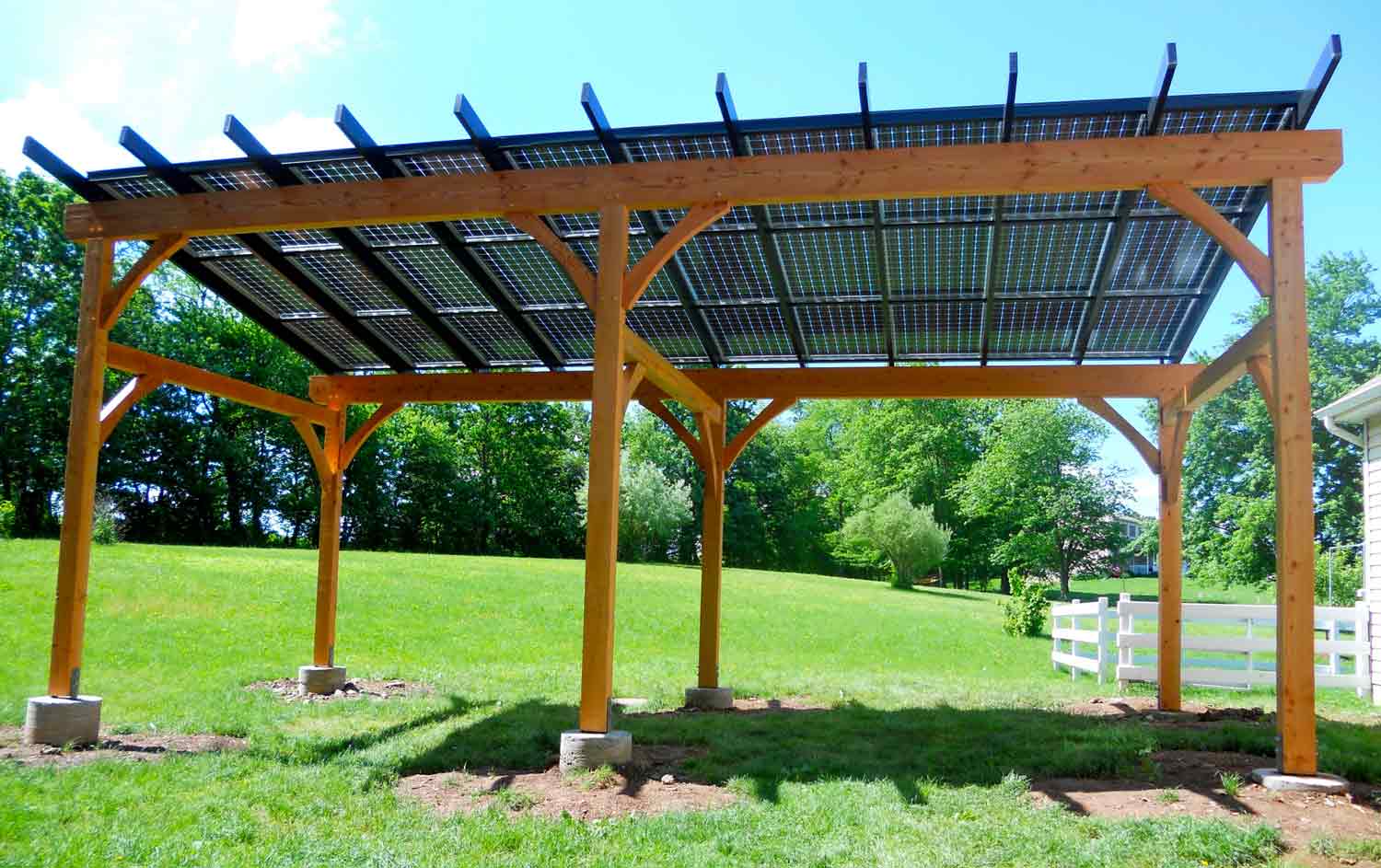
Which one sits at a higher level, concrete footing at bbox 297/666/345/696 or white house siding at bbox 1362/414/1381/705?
white house siding at bbox 1362/414/1381/705

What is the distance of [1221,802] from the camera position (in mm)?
6215

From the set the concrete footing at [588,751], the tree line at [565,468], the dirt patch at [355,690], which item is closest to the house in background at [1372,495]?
the concrete footing at [588,751]

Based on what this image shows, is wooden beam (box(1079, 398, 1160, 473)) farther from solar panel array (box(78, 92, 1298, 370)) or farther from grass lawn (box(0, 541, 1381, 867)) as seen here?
grass lawn (box(0, 541, 1381, 867))

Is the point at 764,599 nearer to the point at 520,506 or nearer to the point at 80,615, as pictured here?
the point at 80,615

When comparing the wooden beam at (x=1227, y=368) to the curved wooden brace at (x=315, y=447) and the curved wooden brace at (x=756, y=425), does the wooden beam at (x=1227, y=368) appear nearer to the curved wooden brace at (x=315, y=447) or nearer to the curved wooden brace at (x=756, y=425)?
the curved wooden brace at (x=756, y=425)

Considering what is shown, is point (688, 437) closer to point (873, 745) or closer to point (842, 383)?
point (842, 383)

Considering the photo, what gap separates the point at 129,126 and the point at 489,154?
313 centimetres

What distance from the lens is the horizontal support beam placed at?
11.0 m

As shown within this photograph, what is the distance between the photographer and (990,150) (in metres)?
7.46

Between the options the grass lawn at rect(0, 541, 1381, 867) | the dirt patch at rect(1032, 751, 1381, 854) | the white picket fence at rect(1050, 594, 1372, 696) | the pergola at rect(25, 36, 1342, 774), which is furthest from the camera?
the white picket fence at rect(1050, 594, 1372, 696)

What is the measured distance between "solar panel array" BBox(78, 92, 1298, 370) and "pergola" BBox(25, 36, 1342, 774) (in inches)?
1.1

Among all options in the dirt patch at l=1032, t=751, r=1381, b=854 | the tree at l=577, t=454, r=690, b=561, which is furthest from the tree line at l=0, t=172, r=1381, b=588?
the dirt patch at l=1032, t=751, r=1381, b=854

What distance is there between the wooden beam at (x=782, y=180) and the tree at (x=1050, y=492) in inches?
1644

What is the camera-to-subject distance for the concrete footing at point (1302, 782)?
6324mm
